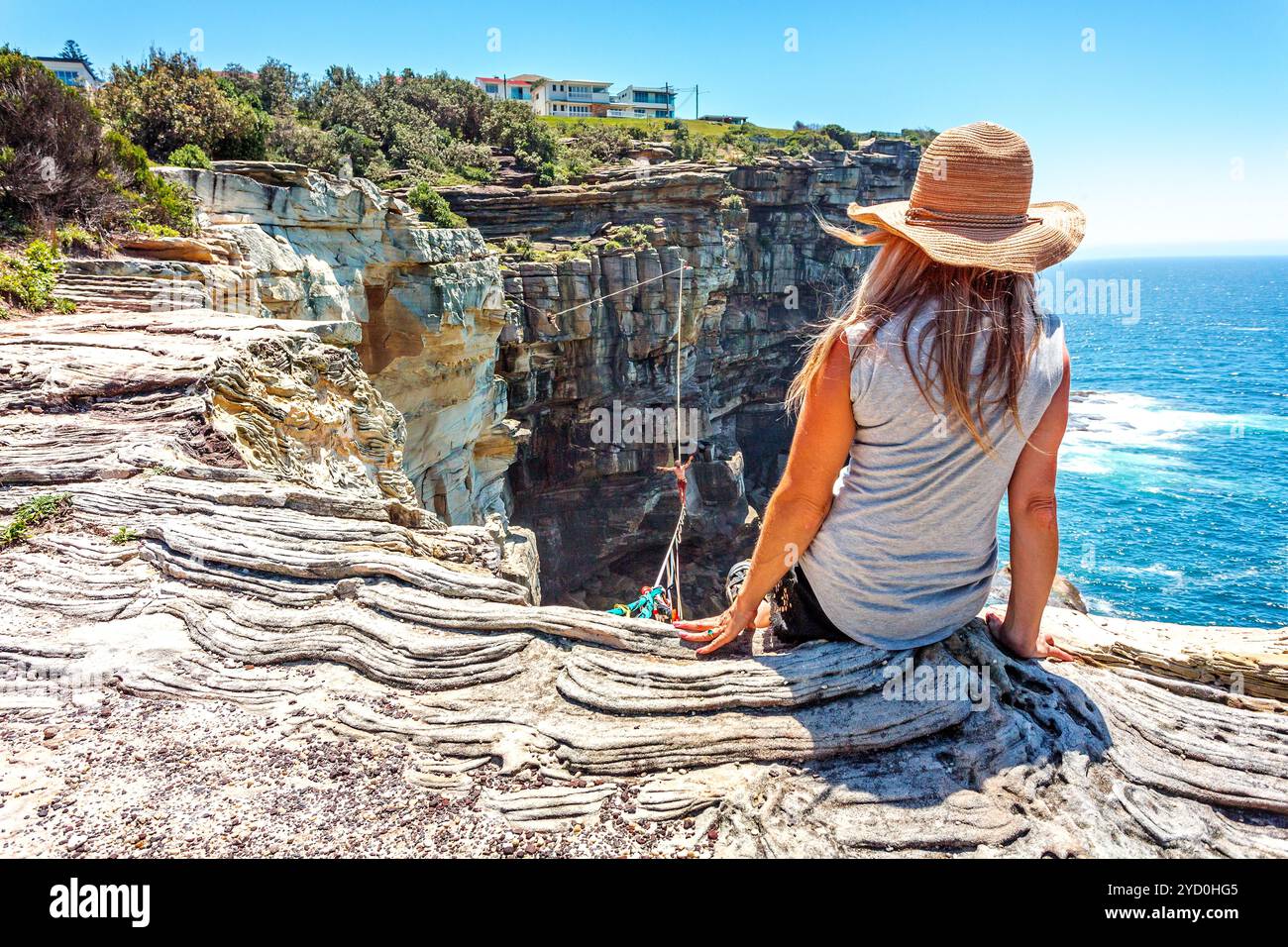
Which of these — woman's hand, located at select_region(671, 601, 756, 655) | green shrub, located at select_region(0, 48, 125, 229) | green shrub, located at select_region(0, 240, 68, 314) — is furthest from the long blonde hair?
green shrub, located at select_region(0, 48, 125, 229)

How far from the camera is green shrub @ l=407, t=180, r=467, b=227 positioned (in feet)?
88.9

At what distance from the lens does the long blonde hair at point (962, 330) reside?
2.54 meters

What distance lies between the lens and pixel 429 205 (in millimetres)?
27359

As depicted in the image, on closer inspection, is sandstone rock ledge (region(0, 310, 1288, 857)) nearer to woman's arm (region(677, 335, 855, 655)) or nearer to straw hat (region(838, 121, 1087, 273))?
woman's arm (region(677, 335, 855, 655))

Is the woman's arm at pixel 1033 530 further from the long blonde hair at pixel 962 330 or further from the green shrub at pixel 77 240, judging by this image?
the green shrub at pixel 77 240

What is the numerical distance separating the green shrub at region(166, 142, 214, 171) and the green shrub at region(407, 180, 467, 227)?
1110 cm

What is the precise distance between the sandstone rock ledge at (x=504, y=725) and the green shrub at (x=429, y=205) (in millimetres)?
24656

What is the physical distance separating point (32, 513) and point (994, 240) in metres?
5.72

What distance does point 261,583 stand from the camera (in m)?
4.24

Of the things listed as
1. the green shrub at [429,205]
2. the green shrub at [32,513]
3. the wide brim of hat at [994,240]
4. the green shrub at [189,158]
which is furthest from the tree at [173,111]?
the wide brim of hat at [994,240]

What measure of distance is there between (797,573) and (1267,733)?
1.89 m

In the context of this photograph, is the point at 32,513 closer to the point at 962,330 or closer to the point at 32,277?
the point at 962,330

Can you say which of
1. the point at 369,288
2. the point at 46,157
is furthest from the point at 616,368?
the point at 46,157
